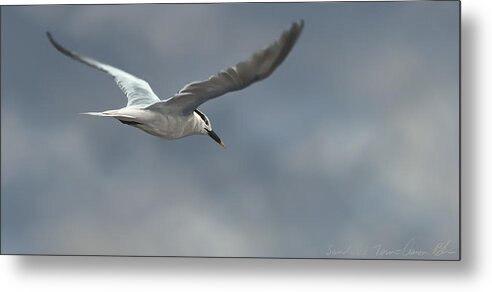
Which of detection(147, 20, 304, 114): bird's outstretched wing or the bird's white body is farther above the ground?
detection(147, 20, 304, 114): bird's outstretched wing

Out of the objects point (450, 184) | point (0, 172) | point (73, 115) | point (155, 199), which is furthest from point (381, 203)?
point (0, 172)

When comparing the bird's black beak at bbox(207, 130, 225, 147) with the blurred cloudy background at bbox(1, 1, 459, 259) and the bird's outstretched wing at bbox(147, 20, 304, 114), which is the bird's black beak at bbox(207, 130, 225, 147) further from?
the bird's outstretched wing at bbox(147, 20, 304, 114)

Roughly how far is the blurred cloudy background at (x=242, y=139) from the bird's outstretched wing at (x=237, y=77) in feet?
0.44

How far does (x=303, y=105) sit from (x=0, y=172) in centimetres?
99

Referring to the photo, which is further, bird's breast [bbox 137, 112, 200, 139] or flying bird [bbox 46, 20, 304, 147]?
bird's breast [bbox 137, 112, 200, 139]

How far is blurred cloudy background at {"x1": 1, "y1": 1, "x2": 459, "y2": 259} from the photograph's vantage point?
8.88 feet

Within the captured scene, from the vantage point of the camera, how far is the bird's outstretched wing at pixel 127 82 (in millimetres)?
2748

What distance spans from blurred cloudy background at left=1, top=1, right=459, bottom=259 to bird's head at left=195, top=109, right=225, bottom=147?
0.07ft

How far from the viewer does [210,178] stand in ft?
9.12
